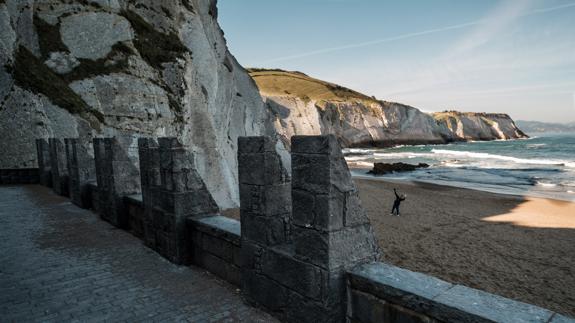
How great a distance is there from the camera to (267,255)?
4.14 metres

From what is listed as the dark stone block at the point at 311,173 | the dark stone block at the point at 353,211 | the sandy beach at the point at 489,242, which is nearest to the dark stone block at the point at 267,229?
the dark stone block at the point at 311,173

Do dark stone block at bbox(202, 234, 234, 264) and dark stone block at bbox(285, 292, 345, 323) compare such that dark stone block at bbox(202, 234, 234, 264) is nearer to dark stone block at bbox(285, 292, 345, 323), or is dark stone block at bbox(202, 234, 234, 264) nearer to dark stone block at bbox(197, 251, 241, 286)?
dark stone block at bbox(197, 251, 241, 286)

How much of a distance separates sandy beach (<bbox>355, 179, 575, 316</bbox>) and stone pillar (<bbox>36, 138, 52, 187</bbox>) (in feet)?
44.2

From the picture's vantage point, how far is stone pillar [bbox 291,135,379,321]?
3312 mm

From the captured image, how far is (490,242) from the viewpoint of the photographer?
12.9m

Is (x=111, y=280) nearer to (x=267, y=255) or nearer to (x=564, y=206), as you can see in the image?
(x=267, y=255)

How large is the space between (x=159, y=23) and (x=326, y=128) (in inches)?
2154

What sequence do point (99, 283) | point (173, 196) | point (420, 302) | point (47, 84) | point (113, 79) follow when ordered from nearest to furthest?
point (420, 302)
point (99, 283)
point (173, 196)
point (47, 84)
point (113, 79)

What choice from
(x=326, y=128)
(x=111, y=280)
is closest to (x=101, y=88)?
(x=111, y=280)

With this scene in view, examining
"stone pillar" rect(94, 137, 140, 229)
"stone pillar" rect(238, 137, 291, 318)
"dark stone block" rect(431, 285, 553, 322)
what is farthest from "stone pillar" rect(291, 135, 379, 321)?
"stone pillar" rect(94, 137, 140, 229)

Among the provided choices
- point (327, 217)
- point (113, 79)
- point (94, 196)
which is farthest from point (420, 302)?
point (113, 79)

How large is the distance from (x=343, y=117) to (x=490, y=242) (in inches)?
2682

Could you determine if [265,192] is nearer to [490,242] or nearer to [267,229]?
[267,229]

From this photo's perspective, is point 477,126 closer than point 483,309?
No
